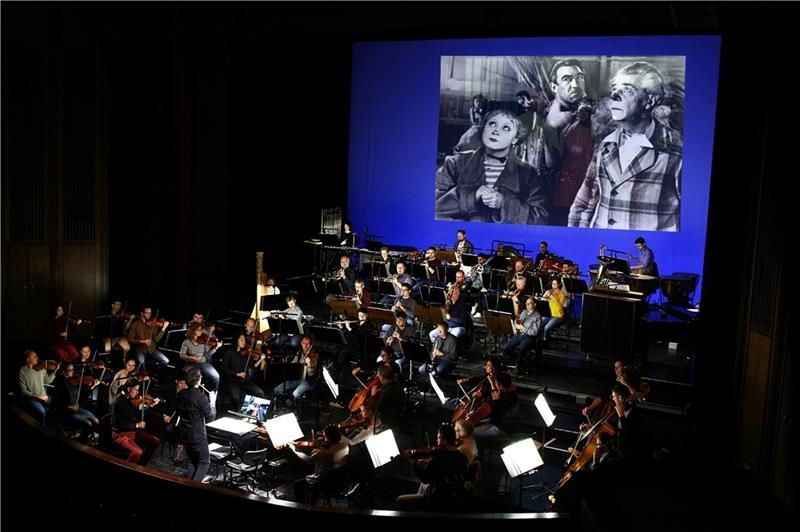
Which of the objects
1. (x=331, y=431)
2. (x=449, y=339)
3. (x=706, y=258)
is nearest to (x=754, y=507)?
(x=331, y=431)

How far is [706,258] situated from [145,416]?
762cm

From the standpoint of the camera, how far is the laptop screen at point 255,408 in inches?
379

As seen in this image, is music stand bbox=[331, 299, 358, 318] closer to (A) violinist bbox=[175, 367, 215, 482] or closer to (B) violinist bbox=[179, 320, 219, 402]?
(B) violinist bbox=[179, 320, 219, 402]

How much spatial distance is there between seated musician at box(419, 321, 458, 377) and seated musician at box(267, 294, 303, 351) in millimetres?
2154

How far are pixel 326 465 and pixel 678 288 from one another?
8800 millimetres

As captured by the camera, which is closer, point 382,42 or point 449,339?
point 449,339

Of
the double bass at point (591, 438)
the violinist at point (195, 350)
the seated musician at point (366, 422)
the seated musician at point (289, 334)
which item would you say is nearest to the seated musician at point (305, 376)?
the violinist at point (195, 350)

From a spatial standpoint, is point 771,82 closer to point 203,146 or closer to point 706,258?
point 706,258

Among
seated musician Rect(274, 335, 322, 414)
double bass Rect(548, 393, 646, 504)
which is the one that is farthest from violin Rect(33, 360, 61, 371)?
double bass Rect(548, 393, 646, 504)

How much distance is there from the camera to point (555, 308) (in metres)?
12.8

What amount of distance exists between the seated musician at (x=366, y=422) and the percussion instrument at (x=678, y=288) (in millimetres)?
7131

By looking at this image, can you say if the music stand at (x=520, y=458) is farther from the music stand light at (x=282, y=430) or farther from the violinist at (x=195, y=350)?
the violinist at (x=195, y=350)

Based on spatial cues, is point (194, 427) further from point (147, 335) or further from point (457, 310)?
point (457, 310)

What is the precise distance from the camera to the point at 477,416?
938 centimetres
